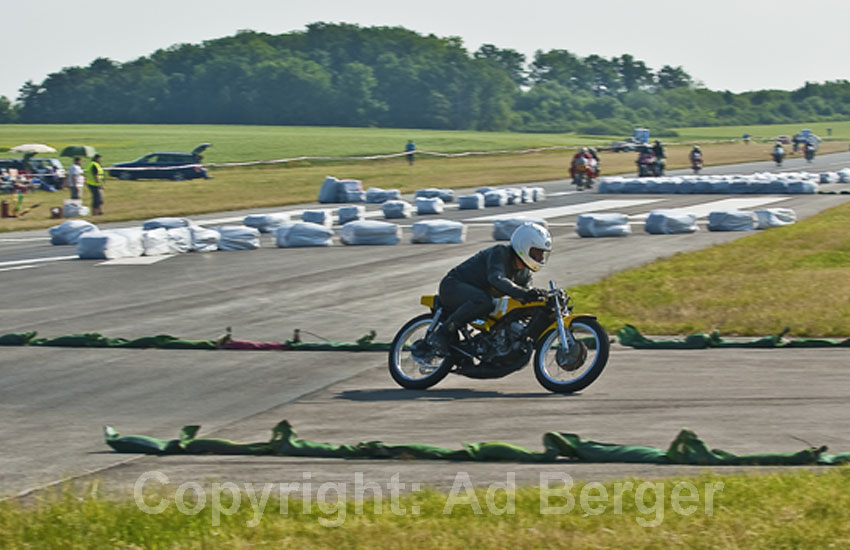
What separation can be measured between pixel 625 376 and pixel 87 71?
132271mm

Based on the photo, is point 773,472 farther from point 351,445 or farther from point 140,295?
point 140,295

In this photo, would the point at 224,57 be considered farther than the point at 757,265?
Yes

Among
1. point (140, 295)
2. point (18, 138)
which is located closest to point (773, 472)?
point (140, 295)

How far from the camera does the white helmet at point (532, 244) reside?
10.3 metres

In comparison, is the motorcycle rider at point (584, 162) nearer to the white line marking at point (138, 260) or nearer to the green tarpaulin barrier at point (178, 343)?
the white line marking at point (138, 260)

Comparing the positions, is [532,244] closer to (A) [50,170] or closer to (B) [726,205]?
(B) [726,205]

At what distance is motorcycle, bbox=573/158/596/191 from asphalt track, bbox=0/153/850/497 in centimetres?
2671

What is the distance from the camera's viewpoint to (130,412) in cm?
1001

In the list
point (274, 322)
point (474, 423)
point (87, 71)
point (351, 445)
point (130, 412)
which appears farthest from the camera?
point (87, 71)

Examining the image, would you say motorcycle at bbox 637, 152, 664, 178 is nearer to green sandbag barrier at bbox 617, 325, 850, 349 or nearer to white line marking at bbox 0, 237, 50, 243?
white line marking at bbox 0, 237, 50, 243

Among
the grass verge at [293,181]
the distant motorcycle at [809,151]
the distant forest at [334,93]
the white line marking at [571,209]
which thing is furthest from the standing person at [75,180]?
the distant forest at [334,93]

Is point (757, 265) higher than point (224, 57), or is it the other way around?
point (224, 57)

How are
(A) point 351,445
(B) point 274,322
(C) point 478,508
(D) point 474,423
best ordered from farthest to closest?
(B) point 274,322, (D) point 474,423, (A) point 351,445, (C) point 478,508

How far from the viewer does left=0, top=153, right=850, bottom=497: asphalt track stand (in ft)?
26.5
